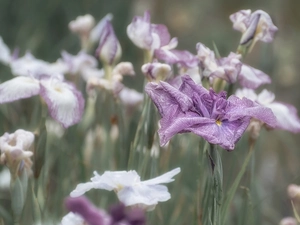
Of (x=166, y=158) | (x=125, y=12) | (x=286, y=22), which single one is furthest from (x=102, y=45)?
(x=286, y=22)

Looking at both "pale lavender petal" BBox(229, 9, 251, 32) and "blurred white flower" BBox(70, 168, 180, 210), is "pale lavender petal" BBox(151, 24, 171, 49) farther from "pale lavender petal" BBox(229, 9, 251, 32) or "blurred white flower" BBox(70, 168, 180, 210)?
"blurred white flower" BBox(70, 168, 180, 210)

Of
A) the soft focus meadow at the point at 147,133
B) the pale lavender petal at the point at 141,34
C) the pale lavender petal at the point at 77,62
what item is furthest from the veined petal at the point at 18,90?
the pale lavender petal at the point at 77,62

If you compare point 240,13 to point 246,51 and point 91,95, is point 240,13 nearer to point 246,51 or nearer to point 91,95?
point 246,51

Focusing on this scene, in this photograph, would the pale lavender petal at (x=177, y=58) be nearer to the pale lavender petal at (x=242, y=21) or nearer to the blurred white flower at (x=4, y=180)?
the pale lavender petal at (x=242, y=21)

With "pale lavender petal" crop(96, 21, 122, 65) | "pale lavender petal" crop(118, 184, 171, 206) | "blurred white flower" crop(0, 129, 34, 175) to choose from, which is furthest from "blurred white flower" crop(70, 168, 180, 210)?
"pale lavender petal" crop(96, 21, 122, 65)

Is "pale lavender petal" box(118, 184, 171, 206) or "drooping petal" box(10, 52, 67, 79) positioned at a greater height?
"drooping petal" box(10, 52, 67, 79)

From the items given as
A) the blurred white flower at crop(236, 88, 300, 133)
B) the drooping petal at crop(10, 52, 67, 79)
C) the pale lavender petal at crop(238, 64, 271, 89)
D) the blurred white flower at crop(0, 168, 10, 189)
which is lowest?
the blurred white flower at crop(0, 168, 10, 189)

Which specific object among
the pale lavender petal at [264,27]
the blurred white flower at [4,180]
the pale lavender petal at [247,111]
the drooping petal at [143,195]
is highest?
the pale lavender petal at [264,27]
